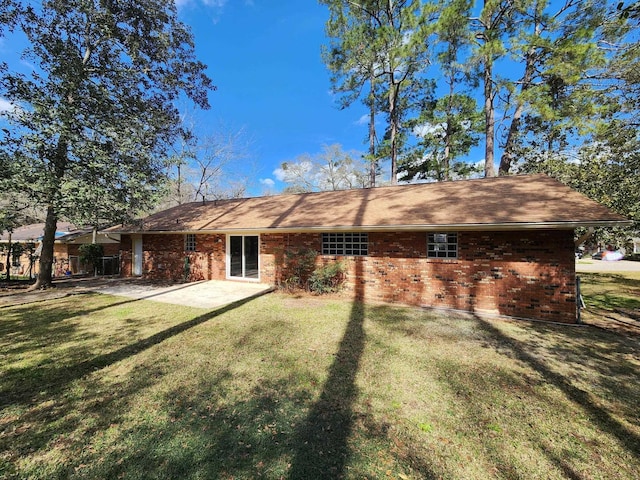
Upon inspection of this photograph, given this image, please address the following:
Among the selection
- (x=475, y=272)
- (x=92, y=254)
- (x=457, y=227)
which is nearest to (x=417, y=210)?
(x=457, y=227)

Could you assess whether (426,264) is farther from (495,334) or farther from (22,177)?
(22,177)

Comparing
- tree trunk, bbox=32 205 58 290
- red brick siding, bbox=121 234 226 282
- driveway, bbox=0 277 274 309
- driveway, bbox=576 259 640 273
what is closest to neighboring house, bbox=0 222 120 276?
red brick siding, bbox=121 234 226 282

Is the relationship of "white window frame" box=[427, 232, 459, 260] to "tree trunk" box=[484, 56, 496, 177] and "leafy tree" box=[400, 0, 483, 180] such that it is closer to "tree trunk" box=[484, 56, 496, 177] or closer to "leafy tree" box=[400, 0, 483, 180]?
"tree trunk" box=[484, 56, 496, 177]

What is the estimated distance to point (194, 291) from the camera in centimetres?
948

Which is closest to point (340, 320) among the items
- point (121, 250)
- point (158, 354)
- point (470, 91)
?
point (158, 354)

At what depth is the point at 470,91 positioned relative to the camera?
680 inches

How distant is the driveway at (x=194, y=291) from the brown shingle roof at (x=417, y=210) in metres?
2.18

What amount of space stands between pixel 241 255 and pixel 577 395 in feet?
35.9

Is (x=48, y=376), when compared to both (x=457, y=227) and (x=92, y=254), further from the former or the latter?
(x=92, y=254)

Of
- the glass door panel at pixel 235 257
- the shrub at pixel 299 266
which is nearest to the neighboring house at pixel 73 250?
the glass door panel at pixel 235 257

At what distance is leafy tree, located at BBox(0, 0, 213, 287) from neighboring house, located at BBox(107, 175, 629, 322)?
8.54 feet

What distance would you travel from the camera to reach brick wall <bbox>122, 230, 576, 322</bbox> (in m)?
6.56

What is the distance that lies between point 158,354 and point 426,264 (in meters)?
6.84

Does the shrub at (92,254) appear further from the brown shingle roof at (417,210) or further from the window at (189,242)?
the window at (189,242)
